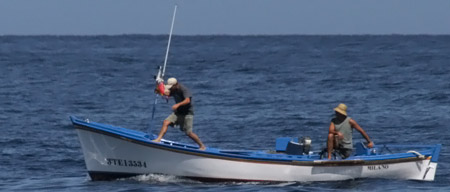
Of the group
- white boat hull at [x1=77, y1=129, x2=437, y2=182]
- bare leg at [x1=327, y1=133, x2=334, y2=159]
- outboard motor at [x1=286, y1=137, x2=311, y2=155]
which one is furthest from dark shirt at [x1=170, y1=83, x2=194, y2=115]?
bare leg at [x1=327, y1=133, x2=334, y2=159]

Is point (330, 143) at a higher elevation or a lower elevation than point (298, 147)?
higher

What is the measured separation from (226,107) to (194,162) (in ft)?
66.2

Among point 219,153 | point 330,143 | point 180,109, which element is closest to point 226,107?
point 330,143

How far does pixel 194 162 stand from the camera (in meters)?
22.9

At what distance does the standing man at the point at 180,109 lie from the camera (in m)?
22.6

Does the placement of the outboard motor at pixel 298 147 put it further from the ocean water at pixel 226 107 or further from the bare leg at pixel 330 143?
the ocean water at pixel 226 107

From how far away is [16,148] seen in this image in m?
30.8

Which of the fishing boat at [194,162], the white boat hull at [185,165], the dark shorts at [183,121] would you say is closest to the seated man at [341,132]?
the fishing boat at [194,162]

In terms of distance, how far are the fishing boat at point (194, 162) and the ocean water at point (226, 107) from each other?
0.22 m

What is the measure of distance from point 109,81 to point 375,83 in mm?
15298

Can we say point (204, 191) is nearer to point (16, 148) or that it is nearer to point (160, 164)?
point (160, 164)

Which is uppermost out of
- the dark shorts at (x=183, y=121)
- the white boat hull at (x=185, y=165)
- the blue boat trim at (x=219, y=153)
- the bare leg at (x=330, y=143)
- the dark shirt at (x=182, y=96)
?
the dark shirt at (x=182, y=96)

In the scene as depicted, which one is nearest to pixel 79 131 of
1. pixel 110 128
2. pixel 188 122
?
pixel 110 128

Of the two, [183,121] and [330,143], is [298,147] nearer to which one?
[330,143]
